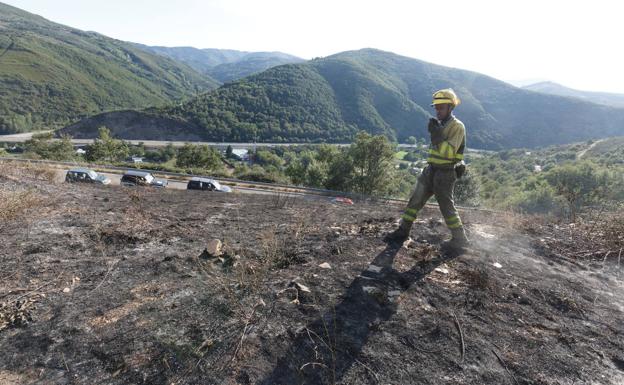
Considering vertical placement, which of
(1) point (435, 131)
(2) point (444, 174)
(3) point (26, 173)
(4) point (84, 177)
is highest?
(1) point (435, 131)

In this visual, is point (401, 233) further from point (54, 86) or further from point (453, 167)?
point (54, 86)

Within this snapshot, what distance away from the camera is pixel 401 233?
4574 millimetres

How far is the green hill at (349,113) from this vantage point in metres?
119

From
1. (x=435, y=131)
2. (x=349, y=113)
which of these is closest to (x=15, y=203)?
(x=435, y=131)

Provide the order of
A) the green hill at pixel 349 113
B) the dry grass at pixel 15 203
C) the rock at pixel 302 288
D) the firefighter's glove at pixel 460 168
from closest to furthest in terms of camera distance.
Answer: the rock at pixel 302 288 → the firefighter's glove at pixel 460 168 → the dry grass at pixel 15 203 → the green hill at pixel 349 113

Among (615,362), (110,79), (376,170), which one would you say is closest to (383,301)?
(615,362)

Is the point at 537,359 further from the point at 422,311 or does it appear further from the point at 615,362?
the point at 422,311

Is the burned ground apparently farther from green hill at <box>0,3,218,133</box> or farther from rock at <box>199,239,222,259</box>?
green hill at <box>0,3,218,133</box>

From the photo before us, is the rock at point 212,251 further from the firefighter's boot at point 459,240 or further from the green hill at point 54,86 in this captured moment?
the green hill at point 54,86

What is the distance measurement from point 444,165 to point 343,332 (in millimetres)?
2644

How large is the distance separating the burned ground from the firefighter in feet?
1.48

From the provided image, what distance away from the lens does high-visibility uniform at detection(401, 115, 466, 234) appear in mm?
4035

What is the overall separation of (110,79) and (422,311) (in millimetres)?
184205

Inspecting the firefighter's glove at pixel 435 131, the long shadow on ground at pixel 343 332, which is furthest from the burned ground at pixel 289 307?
the firefighter's glove at pixel 435 131
